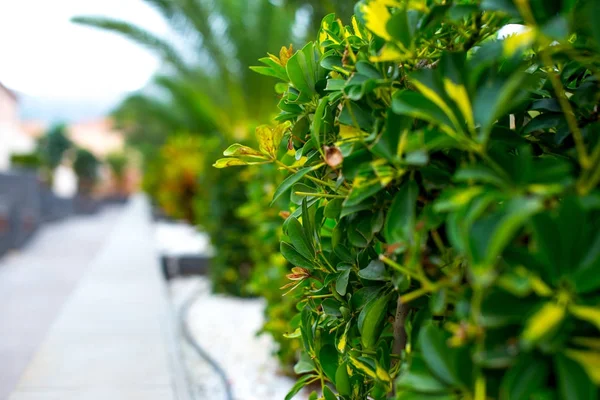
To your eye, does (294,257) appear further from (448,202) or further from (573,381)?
(573,381)

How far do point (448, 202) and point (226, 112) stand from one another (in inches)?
270

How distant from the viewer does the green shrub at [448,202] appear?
1.89ft

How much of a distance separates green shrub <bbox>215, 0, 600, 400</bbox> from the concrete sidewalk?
1131mm

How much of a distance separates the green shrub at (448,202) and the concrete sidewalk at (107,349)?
1131 mm

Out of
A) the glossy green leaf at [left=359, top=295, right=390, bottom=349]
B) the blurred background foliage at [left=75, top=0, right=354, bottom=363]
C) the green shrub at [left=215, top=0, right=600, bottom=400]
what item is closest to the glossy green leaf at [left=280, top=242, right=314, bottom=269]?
the green shrub at [left=215, top=0, right=600, bottom=400]

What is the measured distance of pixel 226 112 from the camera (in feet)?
23.8

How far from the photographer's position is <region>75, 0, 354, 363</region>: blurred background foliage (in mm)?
2793

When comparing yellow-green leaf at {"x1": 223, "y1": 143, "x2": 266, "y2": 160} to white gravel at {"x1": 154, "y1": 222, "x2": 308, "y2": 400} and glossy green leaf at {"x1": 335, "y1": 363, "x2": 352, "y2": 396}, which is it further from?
white gravel at {"x1": 154, "y1": 222, "x2": 308, "y2": 400}

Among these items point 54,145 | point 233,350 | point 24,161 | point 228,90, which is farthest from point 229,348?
point 54,145

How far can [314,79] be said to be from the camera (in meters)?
0.98

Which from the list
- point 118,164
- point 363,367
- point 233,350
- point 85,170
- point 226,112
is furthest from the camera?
point 118,164

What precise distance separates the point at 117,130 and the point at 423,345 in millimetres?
16645

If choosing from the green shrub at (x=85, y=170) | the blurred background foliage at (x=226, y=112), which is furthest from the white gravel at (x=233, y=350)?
the green shrub at (x=85, y=170)

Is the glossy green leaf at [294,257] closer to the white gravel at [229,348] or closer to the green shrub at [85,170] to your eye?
the white gravel at [229,348]
